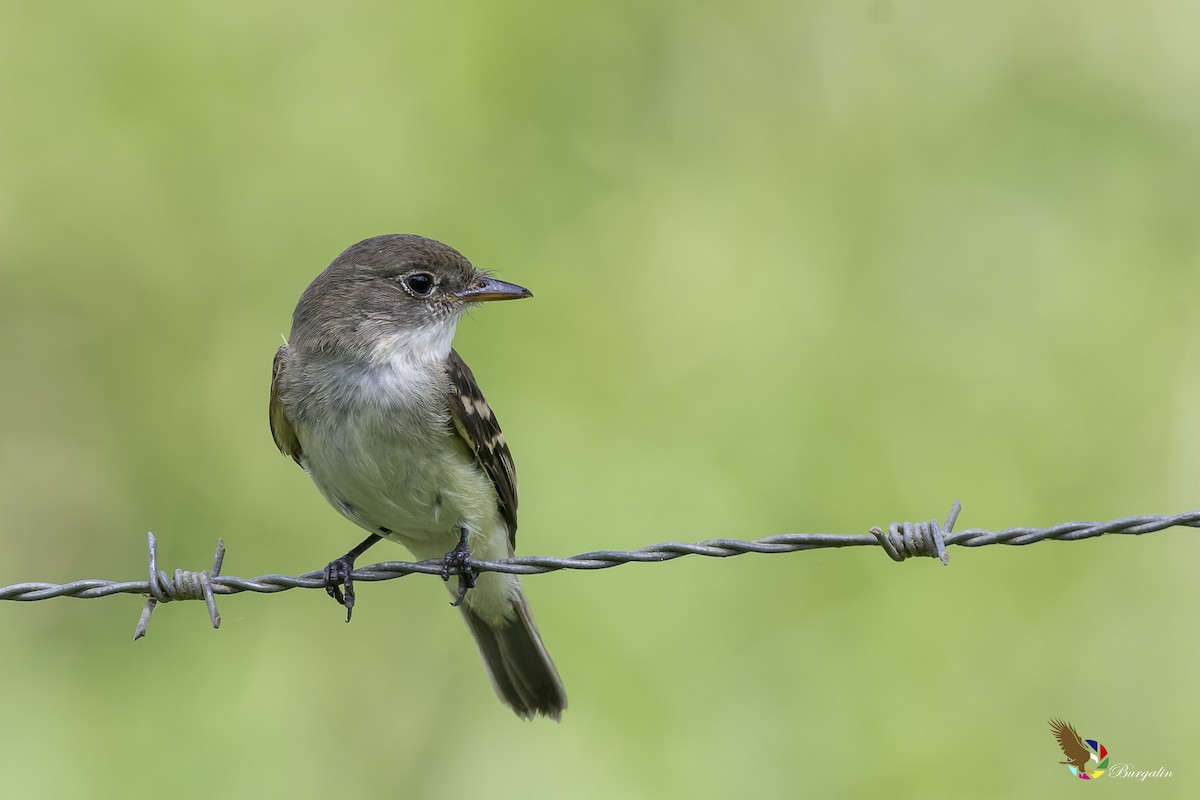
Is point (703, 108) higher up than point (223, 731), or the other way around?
point (703, 108)

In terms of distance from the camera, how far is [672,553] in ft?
15.8

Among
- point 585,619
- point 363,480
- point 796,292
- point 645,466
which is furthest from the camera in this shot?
point 796,292

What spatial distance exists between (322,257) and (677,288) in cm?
226

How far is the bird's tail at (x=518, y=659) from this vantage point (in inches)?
270

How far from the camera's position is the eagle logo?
6.94 metres

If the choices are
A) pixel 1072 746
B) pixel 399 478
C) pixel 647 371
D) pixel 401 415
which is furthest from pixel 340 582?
pixel 1072 746

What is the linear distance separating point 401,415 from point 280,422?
621 mm

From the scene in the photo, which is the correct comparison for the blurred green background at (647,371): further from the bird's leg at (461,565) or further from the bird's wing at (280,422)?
the bird's leg at (461,565)

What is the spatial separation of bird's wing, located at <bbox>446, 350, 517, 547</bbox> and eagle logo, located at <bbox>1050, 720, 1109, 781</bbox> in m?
2.97

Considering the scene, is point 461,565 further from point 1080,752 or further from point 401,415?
point 1080,752

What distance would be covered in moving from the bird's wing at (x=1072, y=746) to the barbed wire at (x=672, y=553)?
2535mm

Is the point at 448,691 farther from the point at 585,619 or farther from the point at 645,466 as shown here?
the point at 645,466

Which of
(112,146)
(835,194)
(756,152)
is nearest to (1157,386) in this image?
(835,194)

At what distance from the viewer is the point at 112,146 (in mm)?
9195
